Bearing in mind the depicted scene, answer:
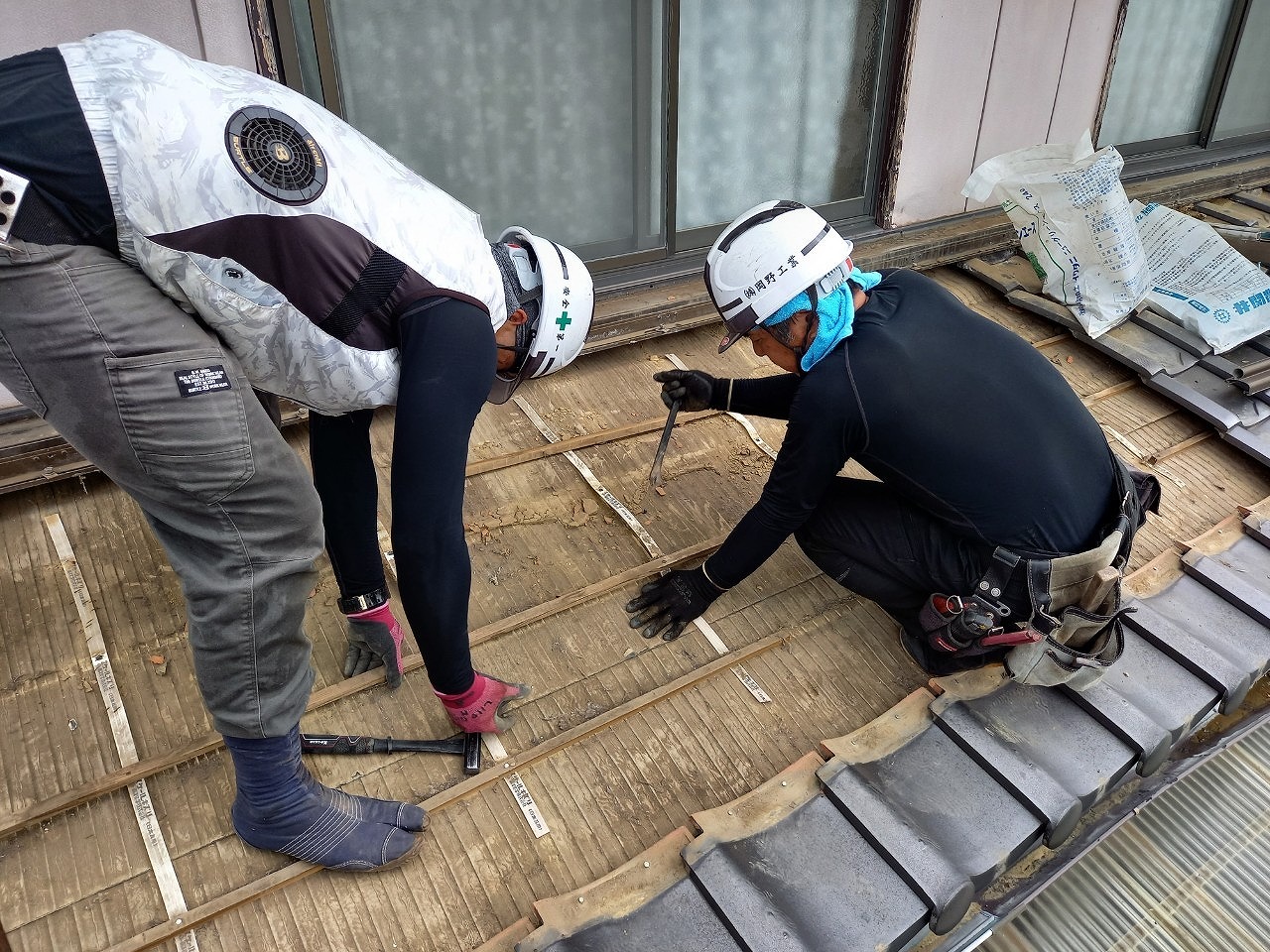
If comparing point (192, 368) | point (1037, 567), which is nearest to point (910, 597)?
point (1037, 567)

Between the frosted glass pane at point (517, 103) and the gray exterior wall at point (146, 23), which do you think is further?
the frosted glass pane at point (517, 103)

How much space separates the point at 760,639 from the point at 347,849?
4.47ft

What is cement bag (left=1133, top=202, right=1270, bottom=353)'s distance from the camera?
4.05 m

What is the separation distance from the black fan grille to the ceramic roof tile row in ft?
5.33

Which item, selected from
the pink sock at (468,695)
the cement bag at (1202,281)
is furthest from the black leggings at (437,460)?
the cement bag at (1202,281)

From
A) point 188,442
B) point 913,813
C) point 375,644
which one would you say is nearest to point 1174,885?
point 913,813

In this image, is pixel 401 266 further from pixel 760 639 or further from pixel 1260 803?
pixel 1260 803

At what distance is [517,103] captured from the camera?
3.30 metres

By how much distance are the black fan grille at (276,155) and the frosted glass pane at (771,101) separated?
261cm

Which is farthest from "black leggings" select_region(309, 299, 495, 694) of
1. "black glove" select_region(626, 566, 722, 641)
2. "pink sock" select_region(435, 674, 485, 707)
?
"black glove" select_region(626, 566, 722, 641)

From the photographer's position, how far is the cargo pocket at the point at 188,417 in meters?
1.34

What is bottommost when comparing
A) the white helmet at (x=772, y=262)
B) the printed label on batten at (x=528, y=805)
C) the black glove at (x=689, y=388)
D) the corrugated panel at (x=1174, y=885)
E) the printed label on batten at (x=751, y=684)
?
the corrugated panel at (x=1174, y=885)

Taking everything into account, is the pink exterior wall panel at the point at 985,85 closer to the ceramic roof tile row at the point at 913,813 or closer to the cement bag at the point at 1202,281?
the cement bag at the point at 1202,281

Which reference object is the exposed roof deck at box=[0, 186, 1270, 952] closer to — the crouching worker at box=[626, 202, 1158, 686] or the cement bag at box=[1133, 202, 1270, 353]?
the crouching worker at box=[626, 202, 1158, 686]
